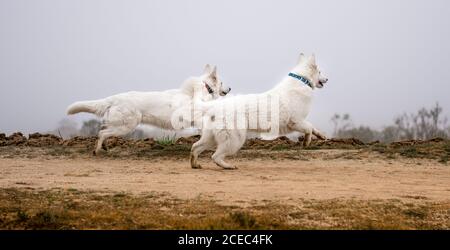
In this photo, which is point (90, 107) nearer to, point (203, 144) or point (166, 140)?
point (166, 140)

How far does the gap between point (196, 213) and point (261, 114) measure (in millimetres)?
3901

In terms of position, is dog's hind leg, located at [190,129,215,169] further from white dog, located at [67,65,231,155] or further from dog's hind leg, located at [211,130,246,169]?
white dog, located at [67,65,231,155]

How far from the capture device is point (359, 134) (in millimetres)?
27938

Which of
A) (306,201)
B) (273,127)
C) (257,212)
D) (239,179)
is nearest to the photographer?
(257,212)

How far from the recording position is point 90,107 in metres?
11.3

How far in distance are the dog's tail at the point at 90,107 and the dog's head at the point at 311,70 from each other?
422 cm

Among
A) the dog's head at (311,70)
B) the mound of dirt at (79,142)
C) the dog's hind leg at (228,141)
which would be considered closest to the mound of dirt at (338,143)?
the dog's head at (311,70)

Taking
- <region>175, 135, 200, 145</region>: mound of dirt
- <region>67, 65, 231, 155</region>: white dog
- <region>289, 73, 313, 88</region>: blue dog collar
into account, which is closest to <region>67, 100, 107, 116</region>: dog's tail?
<region>67, 65, 231, 155</region>: white dog

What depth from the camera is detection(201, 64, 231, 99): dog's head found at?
11812mm

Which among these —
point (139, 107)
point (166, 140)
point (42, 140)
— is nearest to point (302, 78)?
point (139, 107)

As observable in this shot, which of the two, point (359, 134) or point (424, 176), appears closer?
point (424, 176)
